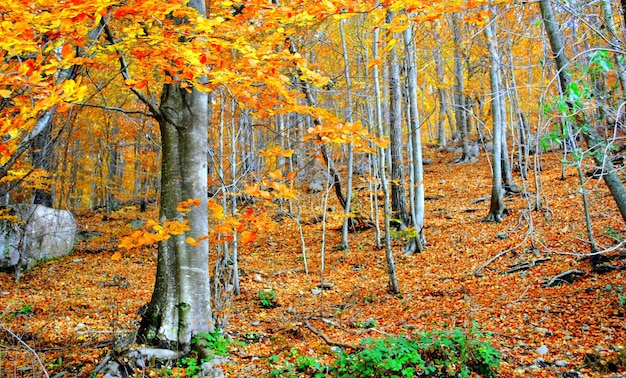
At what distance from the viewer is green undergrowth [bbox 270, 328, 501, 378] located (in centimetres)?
340

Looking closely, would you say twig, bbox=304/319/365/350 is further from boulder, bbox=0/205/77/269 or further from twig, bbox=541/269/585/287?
boulder, bbox=0/205/77/269

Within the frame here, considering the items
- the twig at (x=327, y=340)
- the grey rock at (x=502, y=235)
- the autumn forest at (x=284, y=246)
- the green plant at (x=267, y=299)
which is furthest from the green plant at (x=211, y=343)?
the grey rock at (x=502, y=235)

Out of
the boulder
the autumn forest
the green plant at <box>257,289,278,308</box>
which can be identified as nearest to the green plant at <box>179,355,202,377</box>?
the autumn forest

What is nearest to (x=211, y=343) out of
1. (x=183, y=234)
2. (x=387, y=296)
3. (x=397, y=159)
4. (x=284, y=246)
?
(x=183, y=234)

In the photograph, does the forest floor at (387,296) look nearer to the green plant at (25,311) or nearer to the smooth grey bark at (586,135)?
the green plant at (25,311)

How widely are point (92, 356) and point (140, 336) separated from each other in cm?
65

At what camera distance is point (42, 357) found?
4.30 meters

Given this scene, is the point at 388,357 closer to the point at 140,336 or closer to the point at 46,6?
the point at 140,336

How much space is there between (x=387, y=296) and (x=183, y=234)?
4.17 metres

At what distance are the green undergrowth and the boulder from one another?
940 cm

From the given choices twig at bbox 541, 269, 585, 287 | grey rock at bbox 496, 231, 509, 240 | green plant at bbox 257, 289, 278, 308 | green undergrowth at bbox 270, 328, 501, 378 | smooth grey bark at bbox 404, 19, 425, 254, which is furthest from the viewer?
grey rock at bbox 496, 231, 509, 240

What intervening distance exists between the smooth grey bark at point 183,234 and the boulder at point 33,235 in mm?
7637

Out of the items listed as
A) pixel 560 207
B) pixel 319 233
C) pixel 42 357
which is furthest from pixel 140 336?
pixel 560 207

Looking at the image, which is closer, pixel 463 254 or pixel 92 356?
pixel 92 356
